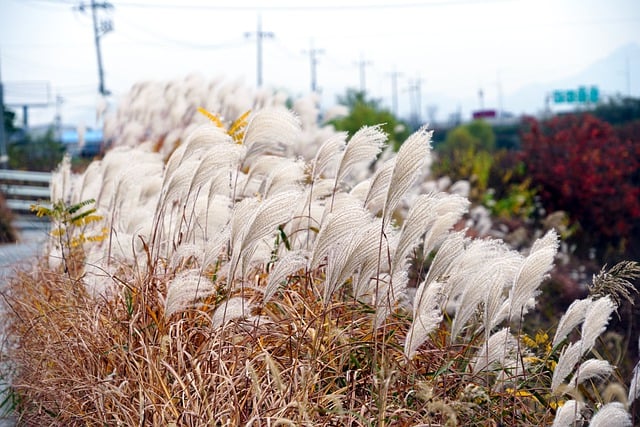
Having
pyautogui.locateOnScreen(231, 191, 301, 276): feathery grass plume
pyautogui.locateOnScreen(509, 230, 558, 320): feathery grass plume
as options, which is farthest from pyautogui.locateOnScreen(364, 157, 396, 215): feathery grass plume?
pyautogui.locateOnScreen(509, 230, 558, 320): feathery grass plume

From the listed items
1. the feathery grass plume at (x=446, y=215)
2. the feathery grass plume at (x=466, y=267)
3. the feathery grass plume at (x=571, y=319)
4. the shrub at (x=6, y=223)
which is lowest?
the shrub at (x=6, y=223)

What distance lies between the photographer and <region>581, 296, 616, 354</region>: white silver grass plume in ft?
10.4

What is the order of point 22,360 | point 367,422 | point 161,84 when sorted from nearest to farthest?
point 367,422 → point 22,360 → point 161,84

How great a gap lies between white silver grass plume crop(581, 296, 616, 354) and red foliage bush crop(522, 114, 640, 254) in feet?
40.3

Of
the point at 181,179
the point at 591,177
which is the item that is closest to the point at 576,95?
the point at 591,177

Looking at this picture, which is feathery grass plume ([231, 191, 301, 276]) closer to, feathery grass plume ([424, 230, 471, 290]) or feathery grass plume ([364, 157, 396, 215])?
feathery grass plume ([364, 157, 396, 215])

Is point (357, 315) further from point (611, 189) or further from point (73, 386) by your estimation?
point (611, 189)

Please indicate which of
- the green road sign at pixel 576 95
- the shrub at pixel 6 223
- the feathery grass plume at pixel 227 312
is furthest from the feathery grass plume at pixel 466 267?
the green road sign at pixel 576 95

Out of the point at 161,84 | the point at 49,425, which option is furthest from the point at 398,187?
the point at 161,84

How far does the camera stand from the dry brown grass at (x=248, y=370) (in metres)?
3.12

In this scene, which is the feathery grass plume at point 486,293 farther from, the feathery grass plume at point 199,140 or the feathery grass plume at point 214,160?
the feathery grass plume at point 199,140

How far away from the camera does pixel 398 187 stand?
3080 millimetres

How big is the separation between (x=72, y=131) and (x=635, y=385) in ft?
198

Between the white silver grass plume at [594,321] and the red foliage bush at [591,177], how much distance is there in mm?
12288
